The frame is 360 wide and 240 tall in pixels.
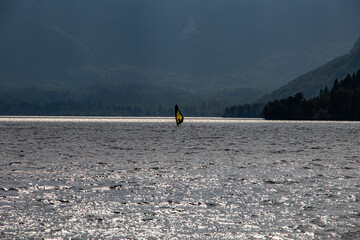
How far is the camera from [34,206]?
1233 inches

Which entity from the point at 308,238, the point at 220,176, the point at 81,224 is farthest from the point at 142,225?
the point at 220,176

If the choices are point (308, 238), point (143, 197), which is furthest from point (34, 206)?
point (308, 238)

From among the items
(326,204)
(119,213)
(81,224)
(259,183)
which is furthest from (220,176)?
(81,224)

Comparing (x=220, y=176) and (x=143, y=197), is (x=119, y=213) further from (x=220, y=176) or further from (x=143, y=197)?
(x=220, y=176)

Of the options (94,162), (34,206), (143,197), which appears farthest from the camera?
(94,162)

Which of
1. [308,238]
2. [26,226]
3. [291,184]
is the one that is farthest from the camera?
[291,184]

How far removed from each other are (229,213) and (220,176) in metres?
18.7

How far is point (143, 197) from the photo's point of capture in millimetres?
35344

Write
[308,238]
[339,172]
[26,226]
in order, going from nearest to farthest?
[308,238]
[26,226]
[339,172]

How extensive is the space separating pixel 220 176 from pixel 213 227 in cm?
2245

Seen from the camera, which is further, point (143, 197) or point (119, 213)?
point (143, 197)

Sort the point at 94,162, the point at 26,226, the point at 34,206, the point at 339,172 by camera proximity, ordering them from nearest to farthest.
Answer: the point at 26,226 < the point at 34,206 < the point at 339,172 < the point at 94,162

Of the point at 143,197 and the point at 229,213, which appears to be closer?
the point at 229,213

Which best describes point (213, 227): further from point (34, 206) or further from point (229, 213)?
point (34, 206)
